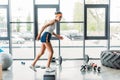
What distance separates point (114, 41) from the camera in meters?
9.23

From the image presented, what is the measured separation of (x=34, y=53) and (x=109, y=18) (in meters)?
3.20

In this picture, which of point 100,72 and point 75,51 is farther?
point 75,51

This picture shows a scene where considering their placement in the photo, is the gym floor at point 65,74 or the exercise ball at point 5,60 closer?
the gym floor at point 65,74

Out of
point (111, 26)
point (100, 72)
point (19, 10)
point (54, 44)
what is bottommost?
point (100, 72)

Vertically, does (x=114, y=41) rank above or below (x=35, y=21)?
below

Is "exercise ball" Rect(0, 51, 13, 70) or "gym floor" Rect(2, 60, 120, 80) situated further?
"exercise ball" Rect(0, 51, 13, 70)

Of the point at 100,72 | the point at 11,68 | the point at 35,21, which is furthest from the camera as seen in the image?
the point at 35,21

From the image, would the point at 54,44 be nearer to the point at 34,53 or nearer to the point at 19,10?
the point at 34,53

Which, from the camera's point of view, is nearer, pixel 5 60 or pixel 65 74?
pixel 65 74

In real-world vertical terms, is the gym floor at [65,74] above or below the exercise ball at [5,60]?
below

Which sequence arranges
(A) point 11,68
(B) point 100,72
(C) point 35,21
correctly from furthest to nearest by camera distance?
(C) point 35,21 → (A) point 11,68 → (B) point 100,72

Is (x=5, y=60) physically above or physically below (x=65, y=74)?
above

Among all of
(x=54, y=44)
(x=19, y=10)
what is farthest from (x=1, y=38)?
(x=54, y=44)

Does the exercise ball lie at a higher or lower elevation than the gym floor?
higher
